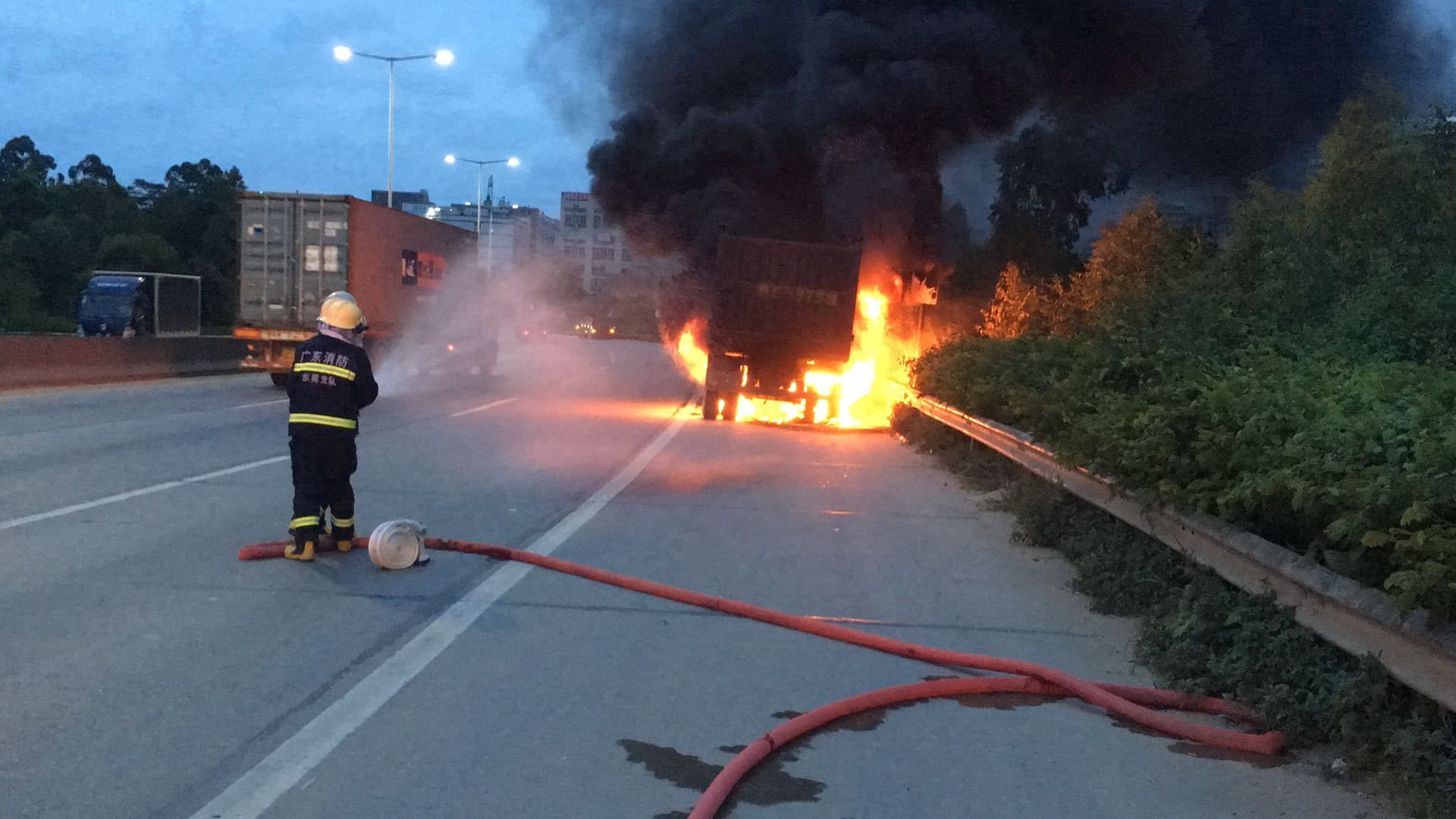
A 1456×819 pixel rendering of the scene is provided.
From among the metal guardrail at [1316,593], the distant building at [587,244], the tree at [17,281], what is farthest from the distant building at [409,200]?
the metal guardrail at [1316,593]

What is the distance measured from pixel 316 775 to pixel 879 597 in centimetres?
393

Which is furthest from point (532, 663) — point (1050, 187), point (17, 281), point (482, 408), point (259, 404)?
point (17, 281)

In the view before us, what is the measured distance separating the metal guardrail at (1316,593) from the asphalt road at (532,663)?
0.53 m

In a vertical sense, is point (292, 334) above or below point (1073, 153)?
below

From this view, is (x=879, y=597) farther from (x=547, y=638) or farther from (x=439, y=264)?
(x=439, y=264)

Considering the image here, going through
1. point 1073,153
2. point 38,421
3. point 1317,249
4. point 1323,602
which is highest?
point 1073,153

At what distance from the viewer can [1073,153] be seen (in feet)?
114

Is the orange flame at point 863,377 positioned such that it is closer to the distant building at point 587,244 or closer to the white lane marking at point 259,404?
the white lane marking at point 259,404

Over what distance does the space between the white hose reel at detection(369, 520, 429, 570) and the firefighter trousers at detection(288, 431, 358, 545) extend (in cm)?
44

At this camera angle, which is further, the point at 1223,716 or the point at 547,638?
the point at 547,638

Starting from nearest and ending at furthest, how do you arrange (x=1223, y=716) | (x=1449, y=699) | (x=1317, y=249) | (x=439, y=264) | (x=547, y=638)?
(x=1449, y=699)
(x=1223, y=716)
(x=547, y=638)
(x=1317, y=249)
(x=439, y=264)

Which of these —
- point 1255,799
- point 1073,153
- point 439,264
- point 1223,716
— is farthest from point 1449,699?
point 1073,153

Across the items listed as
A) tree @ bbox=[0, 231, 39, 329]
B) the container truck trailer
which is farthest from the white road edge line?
tree @ bbox=[0, 231, 39, 329]

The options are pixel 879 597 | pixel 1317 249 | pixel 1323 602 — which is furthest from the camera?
pixel 1317 249
